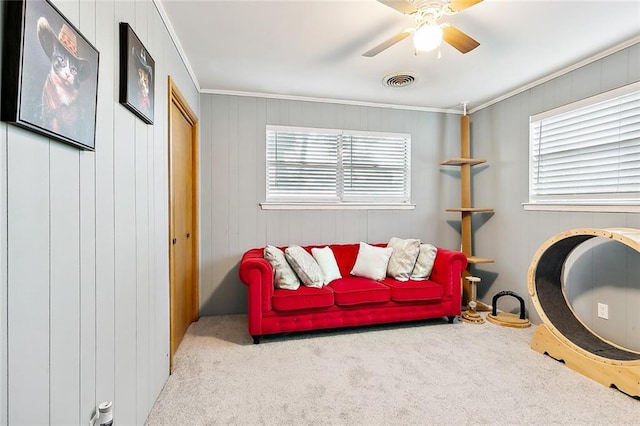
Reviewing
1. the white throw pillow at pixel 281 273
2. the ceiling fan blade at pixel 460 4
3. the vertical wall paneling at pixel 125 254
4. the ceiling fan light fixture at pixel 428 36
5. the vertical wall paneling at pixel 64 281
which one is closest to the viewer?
the vertical wall paneling at pixel 64 281

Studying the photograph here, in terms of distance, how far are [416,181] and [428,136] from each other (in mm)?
618

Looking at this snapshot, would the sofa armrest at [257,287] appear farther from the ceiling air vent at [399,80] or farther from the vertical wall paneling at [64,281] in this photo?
the ceiling air vent at [399,80]

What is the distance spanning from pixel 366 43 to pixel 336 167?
1.64 metres

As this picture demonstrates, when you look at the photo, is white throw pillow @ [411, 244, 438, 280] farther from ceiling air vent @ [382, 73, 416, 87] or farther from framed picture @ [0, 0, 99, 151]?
framed picture @ [0, 0, 99, 151]

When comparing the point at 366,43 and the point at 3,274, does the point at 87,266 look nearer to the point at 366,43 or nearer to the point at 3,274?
the point at 3,274

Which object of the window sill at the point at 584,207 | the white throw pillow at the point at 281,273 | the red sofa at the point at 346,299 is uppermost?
the window sill at the point at 584,207

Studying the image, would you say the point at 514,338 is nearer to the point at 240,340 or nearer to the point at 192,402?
the point at 240,340

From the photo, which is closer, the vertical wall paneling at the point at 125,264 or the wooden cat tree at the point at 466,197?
the vertical wall paneling at the point at 125,264

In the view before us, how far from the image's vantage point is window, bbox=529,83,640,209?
2.61 m

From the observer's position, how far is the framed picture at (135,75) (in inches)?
59.9

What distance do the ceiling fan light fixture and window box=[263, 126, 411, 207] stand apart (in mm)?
2119

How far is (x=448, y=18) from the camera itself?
2248 mm

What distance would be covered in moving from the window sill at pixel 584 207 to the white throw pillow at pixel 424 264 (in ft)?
3.60

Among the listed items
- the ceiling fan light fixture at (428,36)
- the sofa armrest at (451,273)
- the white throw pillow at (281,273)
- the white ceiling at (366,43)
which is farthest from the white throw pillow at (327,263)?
the ceiling fan light fixture at (428,36)
